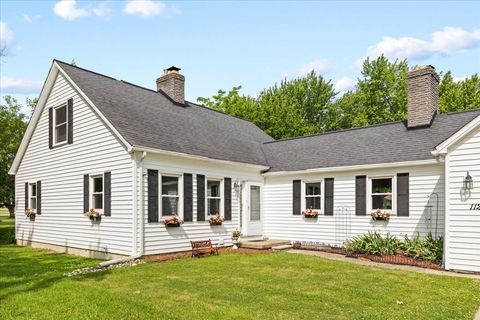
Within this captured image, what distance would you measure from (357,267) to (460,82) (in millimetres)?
29667

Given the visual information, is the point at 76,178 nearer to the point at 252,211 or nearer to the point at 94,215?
the point at 94,215

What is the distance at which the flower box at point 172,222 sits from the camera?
11594 millimetres

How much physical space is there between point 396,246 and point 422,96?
5.88 meters

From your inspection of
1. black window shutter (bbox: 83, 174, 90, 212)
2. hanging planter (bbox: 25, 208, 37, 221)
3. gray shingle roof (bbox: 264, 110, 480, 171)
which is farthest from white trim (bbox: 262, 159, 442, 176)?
hanging planter (bbox: 25, 208, 37, 221)

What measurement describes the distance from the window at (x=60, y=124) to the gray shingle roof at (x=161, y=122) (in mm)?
1680

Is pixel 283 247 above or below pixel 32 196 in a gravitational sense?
below

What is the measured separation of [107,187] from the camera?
11.8 meters

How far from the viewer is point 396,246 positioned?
1187cm

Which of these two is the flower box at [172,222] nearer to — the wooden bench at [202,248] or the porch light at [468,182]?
the wooden bench at [202,248]

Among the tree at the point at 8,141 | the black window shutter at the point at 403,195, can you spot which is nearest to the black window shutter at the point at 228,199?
the black window shutter at the point at 403,195

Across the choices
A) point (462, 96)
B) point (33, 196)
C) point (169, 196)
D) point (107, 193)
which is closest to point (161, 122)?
point (169, 196)

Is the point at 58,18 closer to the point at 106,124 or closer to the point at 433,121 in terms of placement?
the point at 106,124

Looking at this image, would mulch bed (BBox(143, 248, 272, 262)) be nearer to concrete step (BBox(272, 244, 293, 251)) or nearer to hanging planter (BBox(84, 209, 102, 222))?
concrete step (BBox(272, 244, 293, 251))

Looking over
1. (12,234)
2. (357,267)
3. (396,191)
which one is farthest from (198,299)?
(12,234)
